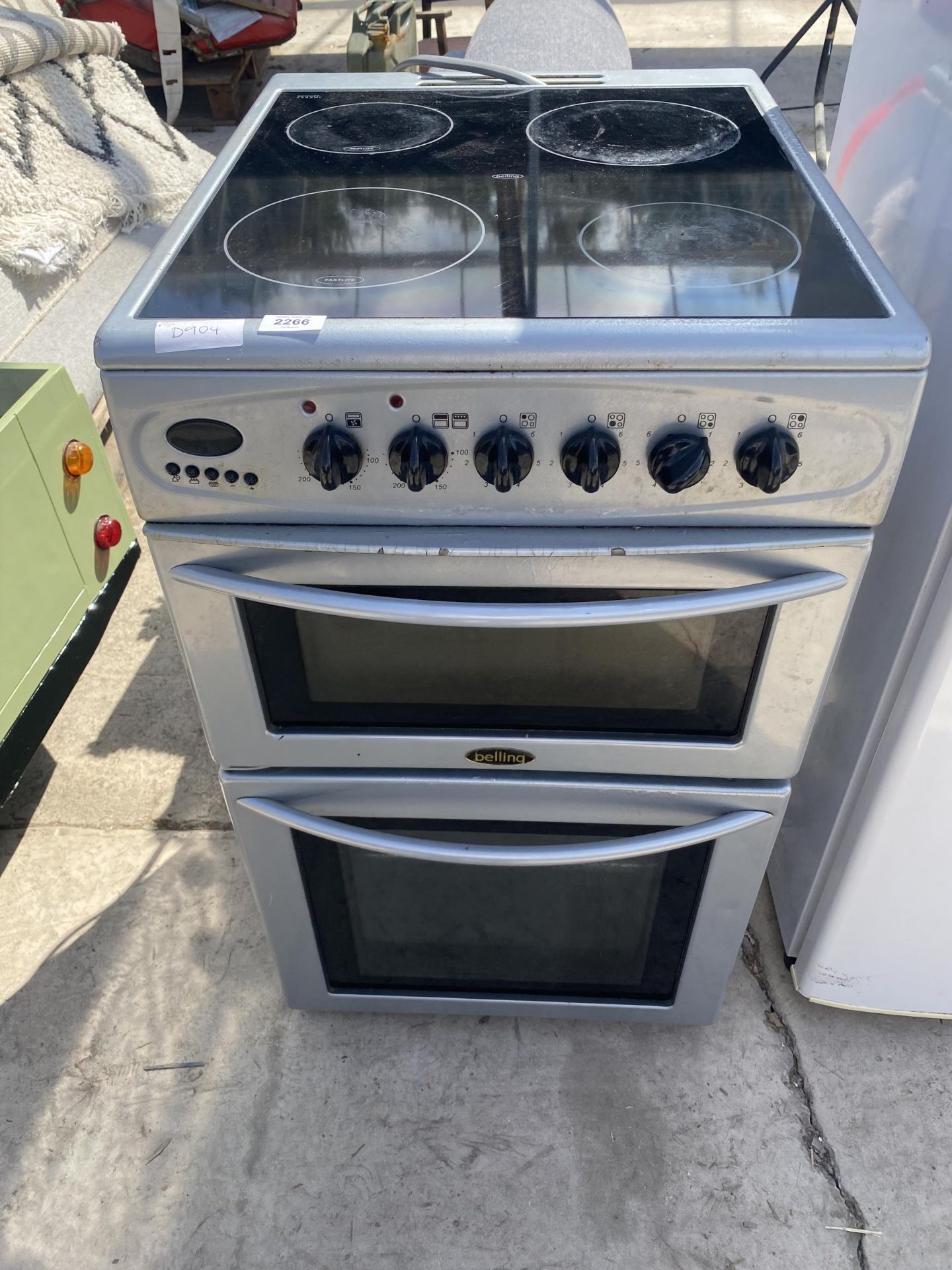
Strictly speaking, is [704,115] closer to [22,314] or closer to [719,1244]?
[719,1244]

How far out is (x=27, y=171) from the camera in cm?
280

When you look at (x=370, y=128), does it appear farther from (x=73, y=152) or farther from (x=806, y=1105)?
(x=73, y=152)

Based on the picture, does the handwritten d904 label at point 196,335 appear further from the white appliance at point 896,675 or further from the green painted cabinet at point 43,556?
the green painted cabinet at point 43,556

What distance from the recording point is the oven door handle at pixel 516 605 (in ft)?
3.27

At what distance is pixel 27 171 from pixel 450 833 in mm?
2546

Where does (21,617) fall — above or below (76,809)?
above

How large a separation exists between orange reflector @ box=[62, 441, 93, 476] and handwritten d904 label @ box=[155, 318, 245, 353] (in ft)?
3.75

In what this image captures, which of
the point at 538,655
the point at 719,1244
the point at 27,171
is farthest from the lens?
the point at 27,171

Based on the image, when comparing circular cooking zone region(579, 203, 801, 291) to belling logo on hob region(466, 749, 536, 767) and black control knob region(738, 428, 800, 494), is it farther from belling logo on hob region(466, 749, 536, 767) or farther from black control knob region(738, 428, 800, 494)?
belling logo on hob region(466, 749, 536, 767)

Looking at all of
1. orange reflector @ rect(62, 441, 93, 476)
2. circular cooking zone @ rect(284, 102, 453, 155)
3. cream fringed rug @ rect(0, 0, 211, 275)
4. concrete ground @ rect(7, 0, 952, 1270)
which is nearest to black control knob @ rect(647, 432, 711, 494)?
circular cooking zone @ rect(284, 102, 453, 155)

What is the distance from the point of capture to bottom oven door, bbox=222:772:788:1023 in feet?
4.03

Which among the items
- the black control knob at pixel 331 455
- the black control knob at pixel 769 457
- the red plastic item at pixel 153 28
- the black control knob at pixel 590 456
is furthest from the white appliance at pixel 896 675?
the red plastic item at pixel 153 28

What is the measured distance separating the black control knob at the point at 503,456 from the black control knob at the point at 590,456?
0.04m

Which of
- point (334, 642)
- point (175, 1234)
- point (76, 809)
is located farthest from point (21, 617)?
point (175, 1234)
